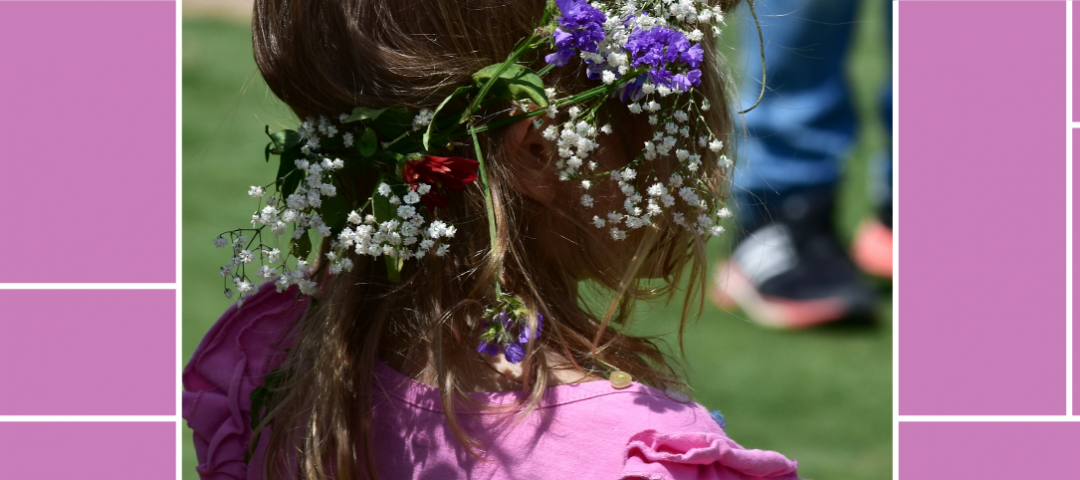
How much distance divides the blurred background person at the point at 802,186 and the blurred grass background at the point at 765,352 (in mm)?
111

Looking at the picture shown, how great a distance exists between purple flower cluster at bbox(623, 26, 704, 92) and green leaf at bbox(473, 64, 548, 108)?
0.44 ft

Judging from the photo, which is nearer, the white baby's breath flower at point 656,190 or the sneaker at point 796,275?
the white baby's breath flower at point 656,190

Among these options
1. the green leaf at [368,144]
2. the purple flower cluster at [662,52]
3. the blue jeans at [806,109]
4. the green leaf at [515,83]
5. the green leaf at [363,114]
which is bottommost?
the green leaf at [368,144]

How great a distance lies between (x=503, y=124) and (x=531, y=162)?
0.09 meters

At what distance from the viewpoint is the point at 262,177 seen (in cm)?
628

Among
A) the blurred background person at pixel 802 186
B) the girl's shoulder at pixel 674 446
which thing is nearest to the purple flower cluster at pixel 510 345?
the girl's shoulder at pixel 674 446

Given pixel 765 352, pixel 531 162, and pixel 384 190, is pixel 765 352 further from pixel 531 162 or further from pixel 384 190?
pixel 384 190

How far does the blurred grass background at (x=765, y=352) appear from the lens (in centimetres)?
343

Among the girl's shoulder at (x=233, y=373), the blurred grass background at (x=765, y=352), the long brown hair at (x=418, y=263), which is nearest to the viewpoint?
the long brown hair at (x=418, y=263)

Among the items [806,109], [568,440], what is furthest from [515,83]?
[806,109]

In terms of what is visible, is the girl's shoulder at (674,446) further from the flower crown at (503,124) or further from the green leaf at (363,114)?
the green leaf at (363,114)

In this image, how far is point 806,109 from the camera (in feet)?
15.1
